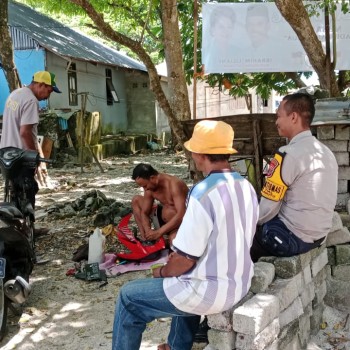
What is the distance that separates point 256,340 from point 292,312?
59cm

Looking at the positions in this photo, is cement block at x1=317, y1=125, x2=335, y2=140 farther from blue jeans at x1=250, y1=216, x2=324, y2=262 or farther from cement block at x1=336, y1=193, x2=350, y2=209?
blue jeans at x1=250, y1=216, x2=324, y2=262

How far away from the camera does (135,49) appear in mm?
6383

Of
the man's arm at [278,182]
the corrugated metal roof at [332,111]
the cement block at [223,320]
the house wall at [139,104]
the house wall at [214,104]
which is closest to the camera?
the cement block at [223,320]

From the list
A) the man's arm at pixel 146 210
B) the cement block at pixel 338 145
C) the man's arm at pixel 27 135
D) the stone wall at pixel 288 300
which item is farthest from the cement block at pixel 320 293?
the man's arm at pixel 27 135

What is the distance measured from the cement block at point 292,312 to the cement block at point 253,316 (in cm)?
29

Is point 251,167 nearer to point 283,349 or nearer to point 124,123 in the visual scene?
point 283,349

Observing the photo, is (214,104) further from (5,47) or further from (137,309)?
(137,309)

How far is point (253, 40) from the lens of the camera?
6.41 meters

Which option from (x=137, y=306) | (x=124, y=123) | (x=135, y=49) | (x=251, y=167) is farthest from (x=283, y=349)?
(x=124, y=123)

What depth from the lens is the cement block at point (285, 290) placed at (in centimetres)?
286

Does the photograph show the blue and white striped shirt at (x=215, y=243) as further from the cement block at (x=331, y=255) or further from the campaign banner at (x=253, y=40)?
the campaign banner at (x=253, y=40)

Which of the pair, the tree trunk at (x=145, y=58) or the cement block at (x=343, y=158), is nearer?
the cement block at (x=343, y=158)

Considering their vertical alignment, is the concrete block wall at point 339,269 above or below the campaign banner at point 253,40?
below

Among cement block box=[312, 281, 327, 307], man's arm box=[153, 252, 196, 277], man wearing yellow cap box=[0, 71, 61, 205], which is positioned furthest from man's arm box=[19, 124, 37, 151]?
cement block box=[312, 281, 327, 307]
